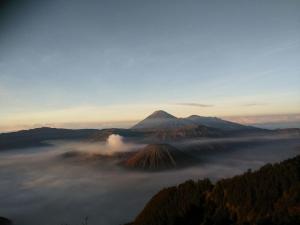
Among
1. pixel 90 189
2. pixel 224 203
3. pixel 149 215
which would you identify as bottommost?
pixel 90 189

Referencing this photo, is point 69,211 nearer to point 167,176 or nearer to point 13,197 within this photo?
point 13,197

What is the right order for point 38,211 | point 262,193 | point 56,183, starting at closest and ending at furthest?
point 262,193
point 38,211
point 56,183

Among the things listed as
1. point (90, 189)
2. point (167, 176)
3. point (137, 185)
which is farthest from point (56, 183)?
point (167, 176)

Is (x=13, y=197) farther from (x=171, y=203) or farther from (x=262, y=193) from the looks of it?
(x=262, y=193)

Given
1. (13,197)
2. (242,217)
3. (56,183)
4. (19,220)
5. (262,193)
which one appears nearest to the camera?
(242,217)

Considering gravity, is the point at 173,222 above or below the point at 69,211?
above

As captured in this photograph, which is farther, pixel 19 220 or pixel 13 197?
pixel 13 197
